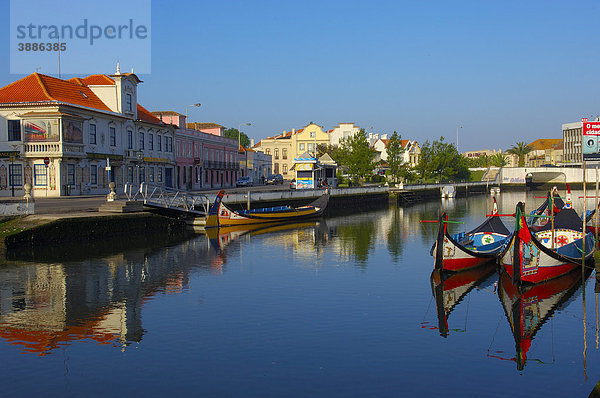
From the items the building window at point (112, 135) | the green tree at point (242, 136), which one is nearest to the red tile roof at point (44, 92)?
the building window at point (112, 135)

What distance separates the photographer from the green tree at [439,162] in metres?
116

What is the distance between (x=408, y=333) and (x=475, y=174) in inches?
5693

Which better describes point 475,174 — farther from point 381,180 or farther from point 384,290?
point 384,290

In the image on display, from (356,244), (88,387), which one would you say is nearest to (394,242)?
(356,244)

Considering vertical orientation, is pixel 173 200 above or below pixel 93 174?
below

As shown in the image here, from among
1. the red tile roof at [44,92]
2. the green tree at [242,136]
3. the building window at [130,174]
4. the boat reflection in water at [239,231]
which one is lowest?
the boat reflection in water at [239,231]

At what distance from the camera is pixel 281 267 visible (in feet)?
91.6

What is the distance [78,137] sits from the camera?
49.8 m

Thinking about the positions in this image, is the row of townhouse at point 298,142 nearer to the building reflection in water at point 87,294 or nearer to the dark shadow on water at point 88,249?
the dark shadow on water at point 88,249

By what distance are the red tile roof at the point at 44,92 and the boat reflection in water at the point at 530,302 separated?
40308mm

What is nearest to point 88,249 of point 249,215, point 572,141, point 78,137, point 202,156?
point 249,215

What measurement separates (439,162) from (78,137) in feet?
269

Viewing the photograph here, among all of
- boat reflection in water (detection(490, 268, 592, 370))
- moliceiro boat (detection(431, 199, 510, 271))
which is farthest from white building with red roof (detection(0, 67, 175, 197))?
boat reflection in water (detection(490, 268, 592, 370))

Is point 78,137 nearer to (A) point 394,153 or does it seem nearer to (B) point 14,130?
(B) point 14,130
